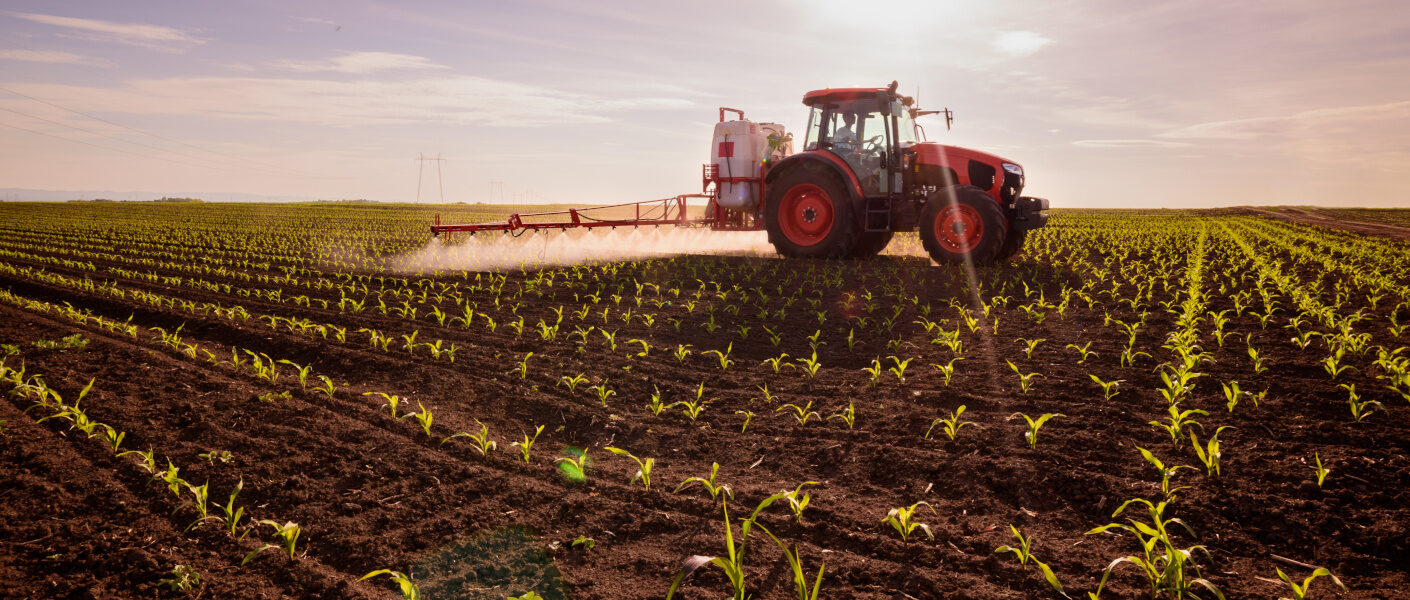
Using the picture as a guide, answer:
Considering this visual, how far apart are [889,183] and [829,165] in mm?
992

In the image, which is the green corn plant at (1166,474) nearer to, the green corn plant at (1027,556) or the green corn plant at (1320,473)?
the green corn plant at (1320,473)

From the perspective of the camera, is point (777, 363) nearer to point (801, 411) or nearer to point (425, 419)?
point (801, 411)

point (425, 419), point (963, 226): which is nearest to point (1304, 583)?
point (425, 419)

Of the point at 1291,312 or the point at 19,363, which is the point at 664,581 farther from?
the point at 1291,312

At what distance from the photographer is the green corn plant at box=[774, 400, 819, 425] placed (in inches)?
Result: 182

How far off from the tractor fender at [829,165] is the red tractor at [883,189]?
0.02 meters

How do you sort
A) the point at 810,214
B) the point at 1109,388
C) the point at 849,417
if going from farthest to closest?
the point at 810,214 < the point at 1109,388 < the point at 849,417

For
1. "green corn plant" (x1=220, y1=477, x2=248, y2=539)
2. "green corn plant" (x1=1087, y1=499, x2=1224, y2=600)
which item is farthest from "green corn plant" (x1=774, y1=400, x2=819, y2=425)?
"green corn plant" (x1=220, y1=477, x2=248, y2=539)

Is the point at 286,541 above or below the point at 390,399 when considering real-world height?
below

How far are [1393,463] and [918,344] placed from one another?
11.2 ft

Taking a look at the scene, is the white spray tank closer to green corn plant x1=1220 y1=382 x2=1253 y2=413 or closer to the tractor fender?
the tractor fender

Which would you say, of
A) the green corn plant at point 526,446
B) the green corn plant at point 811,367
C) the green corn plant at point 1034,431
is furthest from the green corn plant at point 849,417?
the green corn plant at point 526,446

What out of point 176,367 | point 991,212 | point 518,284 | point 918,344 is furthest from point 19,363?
point 991,212

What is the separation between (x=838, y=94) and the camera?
11.5 meters
